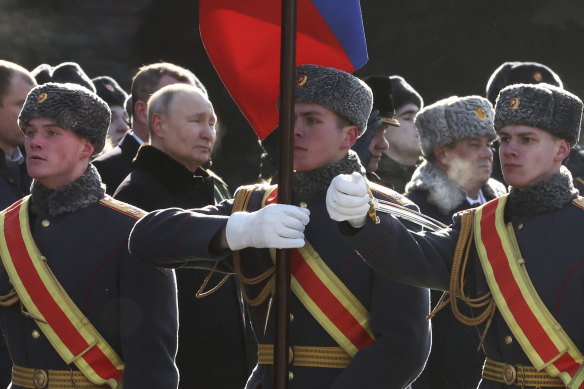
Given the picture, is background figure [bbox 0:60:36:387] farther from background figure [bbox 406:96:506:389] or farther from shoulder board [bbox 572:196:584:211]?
shoulder board [bbox 572:196:584:211]

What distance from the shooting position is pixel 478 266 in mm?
4836

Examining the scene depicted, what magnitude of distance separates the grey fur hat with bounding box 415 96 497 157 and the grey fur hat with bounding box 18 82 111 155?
92.5 inches

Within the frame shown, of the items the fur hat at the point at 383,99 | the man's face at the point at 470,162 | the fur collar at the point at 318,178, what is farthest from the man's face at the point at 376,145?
the fur collar at the point at 318,178

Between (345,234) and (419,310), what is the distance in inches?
21.8

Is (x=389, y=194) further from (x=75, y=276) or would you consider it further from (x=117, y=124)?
(x=117, y=124)

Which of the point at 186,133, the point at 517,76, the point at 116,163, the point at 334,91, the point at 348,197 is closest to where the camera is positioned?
the point at 348,197

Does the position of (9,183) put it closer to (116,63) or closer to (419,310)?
(419,310)

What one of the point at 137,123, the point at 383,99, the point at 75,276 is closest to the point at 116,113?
the point at 137,123

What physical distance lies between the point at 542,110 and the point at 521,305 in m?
0.72

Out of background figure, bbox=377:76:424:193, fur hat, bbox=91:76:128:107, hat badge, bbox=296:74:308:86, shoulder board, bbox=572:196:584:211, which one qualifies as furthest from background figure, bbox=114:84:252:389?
fur hat, bbox=91:76:128:107

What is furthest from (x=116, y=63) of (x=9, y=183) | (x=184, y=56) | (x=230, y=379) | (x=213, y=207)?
(x=213, y=207)

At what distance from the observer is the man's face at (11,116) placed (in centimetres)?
677

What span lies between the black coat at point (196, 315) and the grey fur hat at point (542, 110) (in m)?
1.78

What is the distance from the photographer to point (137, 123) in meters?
7.07
